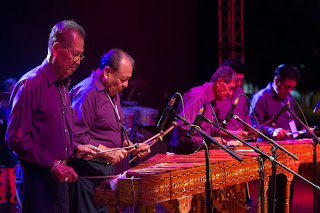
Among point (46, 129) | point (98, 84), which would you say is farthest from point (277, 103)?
point (46, 129)

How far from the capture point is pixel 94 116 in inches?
157

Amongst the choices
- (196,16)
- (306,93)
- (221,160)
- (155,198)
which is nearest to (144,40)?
(196,16)

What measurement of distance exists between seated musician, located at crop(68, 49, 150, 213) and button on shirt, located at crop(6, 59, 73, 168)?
2.07 feet

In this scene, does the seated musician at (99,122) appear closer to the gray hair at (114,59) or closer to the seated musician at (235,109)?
the gray hair at (114,59)

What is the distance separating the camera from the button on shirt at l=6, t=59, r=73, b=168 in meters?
2.88

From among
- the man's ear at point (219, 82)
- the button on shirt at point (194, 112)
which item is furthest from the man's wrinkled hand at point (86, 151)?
the man's ear at point (219, 82)

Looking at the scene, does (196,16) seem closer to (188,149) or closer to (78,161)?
(188,149)

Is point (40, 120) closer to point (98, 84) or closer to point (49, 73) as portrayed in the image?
point (49, 73)

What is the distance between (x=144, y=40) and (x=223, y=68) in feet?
16.3

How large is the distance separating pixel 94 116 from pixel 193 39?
7158mm

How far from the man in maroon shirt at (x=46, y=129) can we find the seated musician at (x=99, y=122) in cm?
63

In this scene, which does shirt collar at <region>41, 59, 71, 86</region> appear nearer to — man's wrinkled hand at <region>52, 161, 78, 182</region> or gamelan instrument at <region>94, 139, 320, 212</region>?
man's wrinkled hand at <region>52, 161, 78, 182</region>

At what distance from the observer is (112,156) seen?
3.71m

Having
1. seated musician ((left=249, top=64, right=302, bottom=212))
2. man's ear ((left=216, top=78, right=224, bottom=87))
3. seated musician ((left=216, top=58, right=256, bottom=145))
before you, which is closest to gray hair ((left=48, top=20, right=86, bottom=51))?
man's ear ((left=216, top=78, right=224, bottom=87))
